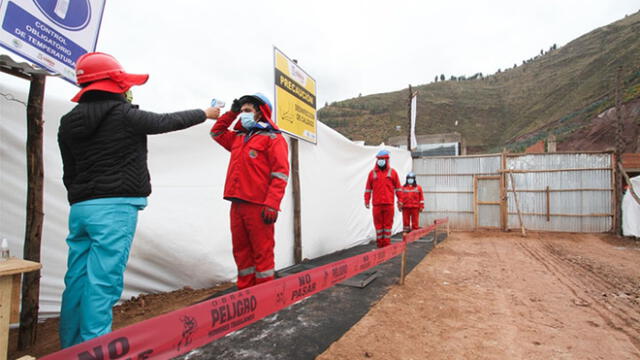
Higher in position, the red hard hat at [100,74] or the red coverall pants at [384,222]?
the red hard hat at [100,74]

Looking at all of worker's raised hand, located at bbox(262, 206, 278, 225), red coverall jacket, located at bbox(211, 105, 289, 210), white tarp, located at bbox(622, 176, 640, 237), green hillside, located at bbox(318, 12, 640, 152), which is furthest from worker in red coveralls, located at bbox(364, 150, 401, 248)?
green hillside, located at bbox(318, 12, 640, 152)

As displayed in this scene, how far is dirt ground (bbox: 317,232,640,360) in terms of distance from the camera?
2.42 meters

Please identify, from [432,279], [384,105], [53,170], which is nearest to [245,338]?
[53,170]

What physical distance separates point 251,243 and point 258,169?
2.07 ft

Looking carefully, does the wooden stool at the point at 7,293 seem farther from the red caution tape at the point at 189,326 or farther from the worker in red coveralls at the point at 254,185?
the worker in red coveralls at the point at 254,185

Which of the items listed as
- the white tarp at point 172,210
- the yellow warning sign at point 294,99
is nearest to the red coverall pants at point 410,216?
the white tarp at point 172,210

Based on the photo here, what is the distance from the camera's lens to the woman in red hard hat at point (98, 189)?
1507 mm

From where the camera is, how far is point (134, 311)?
3.03m

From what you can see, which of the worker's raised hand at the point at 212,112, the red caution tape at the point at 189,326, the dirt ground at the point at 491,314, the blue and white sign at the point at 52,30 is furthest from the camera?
the dirt ground at the point at 491,314

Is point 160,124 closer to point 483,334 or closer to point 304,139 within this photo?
point 483,334

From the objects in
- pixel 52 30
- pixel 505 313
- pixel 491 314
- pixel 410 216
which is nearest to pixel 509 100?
pixel 410 216

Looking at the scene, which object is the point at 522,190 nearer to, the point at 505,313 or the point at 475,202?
the point at 475,202

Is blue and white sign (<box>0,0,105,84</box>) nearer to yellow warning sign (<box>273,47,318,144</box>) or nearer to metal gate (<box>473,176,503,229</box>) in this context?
yellow warning sign (<box>273,47,318,144</box>)

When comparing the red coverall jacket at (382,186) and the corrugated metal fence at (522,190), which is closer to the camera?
the red coverall jacket at (382,186)
